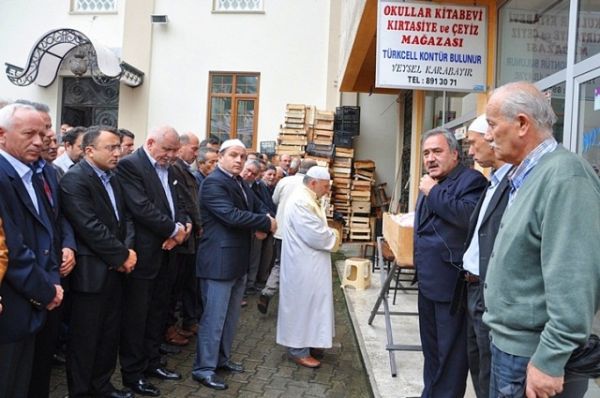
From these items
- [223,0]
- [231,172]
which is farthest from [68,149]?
[223,0]

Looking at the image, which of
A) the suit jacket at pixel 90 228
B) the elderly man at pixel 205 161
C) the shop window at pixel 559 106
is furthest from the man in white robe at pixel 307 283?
the shop window at pixel 559 106

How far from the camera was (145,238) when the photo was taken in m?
3.53

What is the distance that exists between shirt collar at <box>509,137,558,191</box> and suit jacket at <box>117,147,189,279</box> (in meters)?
2.53

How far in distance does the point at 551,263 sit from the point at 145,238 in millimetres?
2805

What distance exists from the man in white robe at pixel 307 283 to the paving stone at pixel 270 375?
223mm

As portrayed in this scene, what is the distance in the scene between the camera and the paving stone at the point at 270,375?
144 inches

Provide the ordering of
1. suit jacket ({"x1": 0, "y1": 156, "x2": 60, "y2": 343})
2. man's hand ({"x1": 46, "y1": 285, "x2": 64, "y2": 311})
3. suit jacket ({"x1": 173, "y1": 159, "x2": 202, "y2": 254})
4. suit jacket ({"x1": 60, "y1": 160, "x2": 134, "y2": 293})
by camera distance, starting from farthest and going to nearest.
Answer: suit jacket ({"x1": 173, "y1": 159, "x2": 202, "y2": 254})
suit jacket ({"x1": 60, "y1": 160, "x2": 134, "y2": 293})
man's hand ({"x1": 46, "y1": 285, "x2": 64, "y2": 311})
suit jacket ({"x1": 0, "y1": 156, "x2": 60, "y2": 343})

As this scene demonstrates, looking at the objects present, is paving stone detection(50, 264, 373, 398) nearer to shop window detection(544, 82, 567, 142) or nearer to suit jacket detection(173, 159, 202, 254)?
suit jacket detection(173, 159, 202, 254)

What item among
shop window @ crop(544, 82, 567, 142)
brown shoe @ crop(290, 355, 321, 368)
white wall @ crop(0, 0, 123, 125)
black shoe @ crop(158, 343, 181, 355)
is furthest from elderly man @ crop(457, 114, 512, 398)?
white wall @ crop(0, 0, 123, 125)

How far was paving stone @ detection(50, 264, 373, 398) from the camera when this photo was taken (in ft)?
12.0

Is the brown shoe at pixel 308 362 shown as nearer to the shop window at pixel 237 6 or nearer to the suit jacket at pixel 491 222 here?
the suit jacket at pixel 491 222

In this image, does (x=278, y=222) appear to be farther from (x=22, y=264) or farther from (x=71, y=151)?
(x=22, y=264)

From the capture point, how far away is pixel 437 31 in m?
4.32

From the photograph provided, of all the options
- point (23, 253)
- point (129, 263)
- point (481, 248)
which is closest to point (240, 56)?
point (129, 263)
